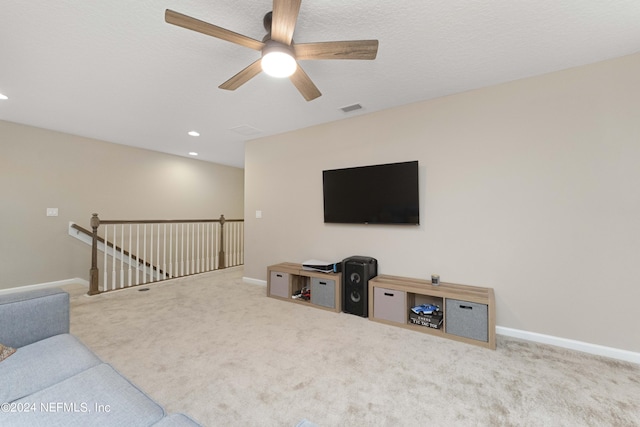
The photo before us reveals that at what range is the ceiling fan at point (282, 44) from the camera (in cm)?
137

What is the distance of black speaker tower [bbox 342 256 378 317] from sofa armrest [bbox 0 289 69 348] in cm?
232

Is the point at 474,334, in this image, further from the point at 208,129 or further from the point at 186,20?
the point at 208,129

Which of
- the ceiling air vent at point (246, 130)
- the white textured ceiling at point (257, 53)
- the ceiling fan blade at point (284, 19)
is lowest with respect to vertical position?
the ceiling fan blade at point (284, 19)

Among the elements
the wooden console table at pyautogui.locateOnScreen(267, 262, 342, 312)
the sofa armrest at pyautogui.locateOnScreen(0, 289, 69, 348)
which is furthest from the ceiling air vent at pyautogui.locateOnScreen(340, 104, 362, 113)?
the sofa armrest at pyautogui.locateOnScreen(0, 289, 69, 348)

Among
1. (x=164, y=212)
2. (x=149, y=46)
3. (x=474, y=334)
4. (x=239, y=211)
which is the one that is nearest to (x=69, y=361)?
(x=149, y=46)

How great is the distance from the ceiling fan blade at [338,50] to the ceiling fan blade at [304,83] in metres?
0.12

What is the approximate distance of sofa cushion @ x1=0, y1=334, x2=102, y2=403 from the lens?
1.03 metres

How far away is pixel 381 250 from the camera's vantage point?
3.14 metres

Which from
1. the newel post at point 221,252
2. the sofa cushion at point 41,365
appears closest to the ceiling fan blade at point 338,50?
the sofa cushion at point 41,365

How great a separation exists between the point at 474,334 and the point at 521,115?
2.01 metres

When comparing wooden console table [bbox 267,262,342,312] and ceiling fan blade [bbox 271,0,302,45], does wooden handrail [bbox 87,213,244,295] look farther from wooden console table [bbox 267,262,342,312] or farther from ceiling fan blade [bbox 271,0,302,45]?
ceiling fan blade [bbox 271,0,302,45]

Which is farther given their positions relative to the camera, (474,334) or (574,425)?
(474,334)

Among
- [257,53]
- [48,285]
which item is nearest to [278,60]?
[257,53]

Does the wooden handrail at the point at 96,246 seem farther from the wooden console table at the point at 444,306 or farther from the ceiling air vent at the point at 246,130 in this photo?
the wooden console table at the point at 444,306
